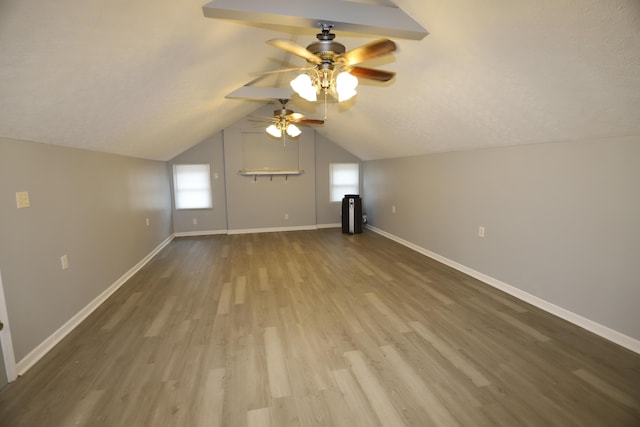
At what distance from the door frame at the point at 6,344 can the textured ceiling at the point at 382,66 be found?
1.19 m

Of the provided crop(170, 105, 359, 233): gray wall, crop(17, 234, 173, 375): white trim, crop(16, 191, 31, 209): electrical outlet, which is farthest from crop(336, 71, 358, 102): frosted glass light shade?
crop(170, 105, 359, 233): gray wall

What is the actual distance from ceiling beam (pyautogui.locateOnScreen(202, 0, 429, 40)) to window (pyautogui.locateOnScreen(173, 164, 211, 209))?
509cm

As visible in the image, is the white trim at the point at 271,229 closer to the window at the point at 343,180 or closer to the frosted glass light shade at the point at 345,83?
the window at the point at 343,180

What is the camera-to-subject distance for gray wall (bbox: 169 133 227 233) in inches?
249

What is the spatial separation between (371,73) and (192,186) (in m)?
5.40

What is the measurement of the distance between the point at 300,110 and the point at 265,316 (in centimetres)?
468

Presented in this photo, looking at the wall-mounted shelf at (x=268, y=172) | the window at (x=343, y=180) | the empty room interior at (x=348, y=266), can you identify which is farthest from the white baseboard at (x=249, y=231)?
the empty room interior at (x=348, y=266)

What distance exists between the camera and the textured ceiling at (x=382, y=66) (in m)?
1.52

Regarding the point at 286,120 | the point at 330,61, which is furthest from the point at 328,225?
the point at 330,61

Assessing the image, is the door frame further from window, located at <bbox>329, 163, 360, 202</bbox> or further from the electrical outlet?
window, located at <bbox>329, 163, 360, 202</bbox>

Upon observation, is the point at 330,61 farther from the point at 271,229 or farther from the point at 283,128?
the point at 271,229

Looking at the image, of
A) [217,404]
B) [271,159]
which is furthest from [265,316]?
[271,159]

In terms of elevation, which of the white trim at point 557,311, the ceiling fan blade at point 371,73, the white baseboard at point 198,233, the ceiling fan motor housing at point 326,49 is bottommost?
the white trim at point 557,311

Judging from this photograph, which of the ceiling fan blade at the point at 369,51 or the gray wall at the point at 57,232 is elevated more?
the ceiling fan blade at the point at 369,51
